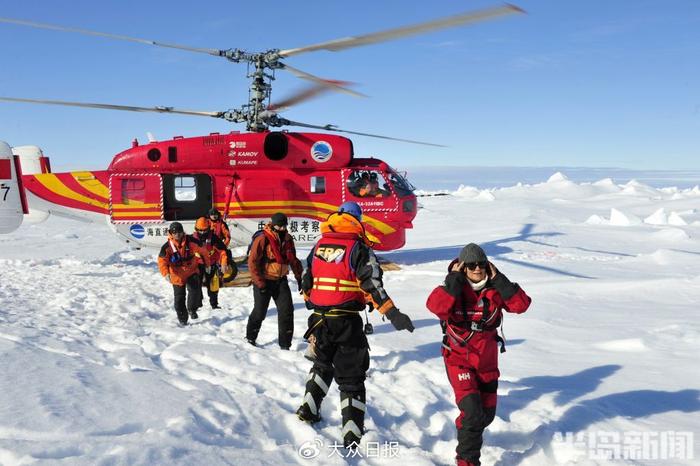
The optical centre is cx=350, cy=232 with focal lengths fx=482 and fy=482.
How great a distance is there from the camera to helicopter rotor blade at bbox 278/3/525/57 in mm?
4910

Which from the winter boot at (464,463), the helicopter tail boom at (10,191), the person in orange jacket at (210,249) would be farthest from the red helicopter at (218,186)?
the winter boot at (464,463)

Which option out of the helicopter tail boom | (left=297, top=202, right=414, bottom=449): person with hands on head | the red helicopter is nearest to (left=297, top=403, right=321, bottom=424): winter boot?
(left=297, top=202, right=414, bottom=449): person with hands on head

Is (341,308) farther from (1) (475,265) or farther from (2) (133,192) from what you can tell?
(2) (133,192)

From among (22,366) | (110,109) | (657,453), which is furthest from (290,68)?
(657,453)

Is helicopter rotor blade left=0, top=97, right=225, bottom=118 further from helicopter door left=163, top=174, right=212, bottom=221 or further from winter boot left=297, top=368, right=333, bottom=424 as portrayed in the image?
winter boot left=297, top=368, right=333, bottom=424

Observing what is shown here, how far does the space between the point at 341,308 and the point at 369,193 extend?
25.7 feet

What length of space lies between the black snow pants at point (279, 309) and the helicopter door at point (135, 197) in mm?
6176

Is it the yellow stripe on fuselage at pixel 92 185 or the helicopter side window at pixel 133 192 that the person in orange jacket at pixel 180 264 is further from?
the yellow stripe on fuselage at pixel 92 185

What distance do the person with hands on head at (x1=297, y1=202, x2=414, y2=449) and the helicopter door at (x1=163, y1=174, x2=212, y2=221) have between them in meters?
7.75

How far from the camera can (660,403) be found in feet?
13.2

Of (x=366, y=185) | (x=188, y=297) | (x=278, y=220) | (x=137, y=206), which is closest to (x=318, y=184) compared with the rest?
(x=366, y=185)

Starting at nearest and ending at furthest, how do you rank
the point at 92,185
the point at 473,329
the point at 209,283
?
1. the point at 473,329
2. the point at 209,283
3. the point at 92,185

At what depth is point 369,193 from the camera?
11344mm

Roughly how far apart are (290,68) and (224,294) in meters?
4.39
